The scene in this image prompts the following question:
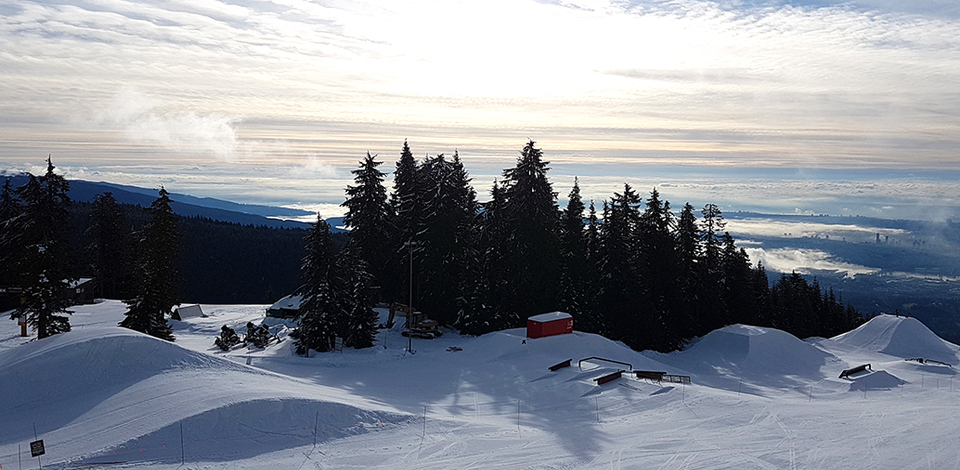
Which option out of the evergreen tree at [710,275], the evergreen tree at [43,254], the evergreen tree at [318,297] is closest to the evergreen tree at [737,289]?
the evergreen tree at [710,275]

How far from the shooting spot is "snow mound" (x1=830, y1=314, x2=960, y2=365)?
5119 cm

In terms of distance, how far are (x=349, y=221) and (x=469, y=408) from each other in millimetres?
26275

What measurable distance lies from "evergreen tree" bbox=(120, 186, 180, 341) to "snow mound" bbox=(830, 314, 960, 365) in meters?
62.1

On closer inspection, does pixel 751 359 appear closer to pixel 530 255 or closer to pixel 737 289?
pixel 737 289

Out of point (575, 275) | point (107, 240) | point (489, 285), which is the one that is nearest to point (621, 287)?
point (575, 275)

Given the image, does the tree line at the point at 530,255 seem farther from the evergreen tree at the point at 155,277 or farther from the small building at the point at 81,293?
the small building at the point at 81,293

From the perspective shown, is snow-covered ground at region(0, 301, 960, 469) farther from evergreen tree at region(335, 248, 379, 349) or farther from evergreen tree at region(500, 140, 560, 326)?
evergreen tree at region(500, 140, 560, 326)

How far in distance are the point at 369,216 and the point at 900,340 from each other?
52323mm

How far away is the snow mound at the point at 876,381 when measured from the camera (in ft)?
117

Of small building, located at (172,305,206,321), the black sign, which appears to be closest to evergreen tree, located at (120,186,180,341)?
small building, located at (172,305,206,321)

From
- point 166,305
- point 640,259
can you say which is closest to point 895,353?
point 640,259

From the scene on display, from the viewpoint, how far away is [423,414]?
23688 mm

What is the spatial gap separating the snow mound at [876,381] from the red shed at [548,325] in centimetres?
1858

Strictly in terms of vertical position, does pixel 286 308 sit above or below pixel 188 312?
above
